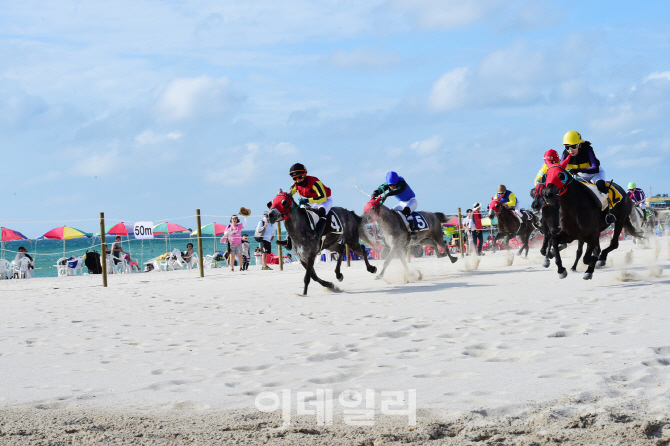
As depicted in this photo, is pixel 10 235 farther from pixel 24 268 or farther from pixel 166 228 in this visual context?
pixel 166 228

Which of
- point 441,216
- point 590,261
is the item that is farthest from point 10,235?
point 590,261

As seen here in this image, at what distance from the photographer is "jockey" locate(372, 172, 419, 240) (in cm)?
1309

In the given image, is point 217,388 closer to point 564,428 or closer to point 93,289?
point 564,428

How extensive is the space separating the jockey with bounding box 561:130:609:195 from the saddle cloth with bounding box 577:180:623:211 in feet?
0.61

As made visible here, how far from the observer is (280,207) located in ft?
34.0

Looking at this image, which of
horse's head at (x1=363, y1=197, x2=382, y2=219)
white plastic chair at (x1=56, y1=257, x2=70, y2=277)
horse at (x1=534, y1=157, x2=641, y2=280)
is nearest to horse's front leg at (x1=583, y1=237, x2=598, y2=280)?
horse at (x1=534, y1=157, x2=641, y2=280)

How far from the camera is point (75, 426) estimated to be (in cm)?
351

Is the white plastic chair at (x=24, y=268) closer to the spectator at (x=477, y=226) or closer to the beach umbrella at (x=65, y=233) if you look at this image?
the beach umbrella at (x=65, y=233)

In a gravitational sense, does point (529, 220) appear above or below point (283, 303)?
above

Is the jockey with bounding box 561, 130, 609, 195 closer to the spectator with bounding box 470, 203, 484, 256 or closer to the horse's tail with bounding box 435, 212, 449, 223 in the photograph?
the horse's tail with bounding box 435, 212, 449, 223

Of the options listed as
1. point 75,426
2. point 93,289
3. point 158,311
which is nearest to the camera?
point 75,426

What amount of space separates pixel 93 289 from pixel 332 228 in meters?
6.03

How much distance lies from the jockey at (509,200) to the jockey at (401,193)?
4938 millimetres

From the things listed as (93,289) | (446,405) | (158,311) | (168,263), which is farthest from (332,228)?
(168,263)
